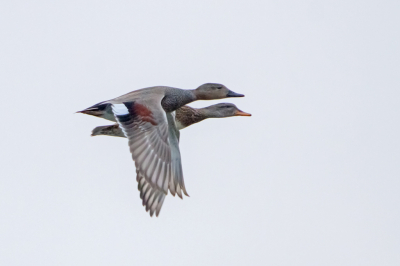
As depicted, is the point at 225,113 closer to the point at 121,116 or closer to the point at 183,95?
the point at 183,95

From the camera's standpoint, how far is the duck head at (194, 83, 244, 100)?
17016 mm

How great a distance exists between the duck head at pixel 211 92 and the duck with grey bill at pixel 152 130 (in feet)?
1.01

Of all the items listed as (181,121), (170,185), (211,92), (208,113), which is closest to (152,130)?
(170,185)

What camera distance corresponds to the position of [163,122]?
564 inches

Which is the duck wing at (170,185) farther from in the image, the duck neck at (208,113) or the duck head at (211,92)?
the duck neck at (208,113)

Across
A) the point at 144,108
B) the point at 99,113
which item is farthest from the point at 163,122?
the point at 99,113

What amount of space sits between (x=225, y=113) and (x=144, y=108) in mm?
3956

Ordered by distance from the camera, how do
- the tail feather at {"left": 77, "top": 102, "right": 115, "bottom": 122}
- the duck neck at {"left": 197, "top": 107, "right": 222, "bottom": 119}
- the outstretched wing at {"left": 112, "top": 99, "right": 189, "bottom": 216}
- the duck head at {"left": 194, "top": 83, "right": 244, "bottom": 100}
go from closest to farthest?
the outstretched wing at {"left": 112, "top": 99, "right": 189, "bottom": 216} → the tail feather at {"left": 77, "top": 102, "right": 115, "bottom": 122} → the duck head at {"left": 194, "top": 83, "right": 244, "bottom": 100} → the duck neck at {"left": 197, "top": 107, "right": 222, "bottom": 119}

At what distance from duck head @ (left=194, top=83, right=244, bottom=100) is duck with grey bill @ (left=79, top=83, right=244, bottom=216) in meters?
0.31

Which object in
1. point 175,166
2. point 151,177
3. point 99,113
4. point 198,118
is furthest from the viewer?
point 198,118

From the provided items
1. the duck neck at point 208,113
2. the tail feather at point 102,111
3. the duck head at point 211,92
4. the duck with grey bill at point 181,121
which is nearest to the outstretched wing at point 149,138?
the tail feather at point 102,111

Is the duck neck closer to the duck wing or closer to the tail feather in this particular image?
the duck wing

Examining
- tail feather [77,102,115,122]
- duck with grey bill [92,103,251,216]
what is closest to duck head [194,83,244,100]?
duck with grey bill [92,103,251,216]

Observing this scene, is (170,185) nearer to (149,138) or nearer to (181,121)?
(181,121)
